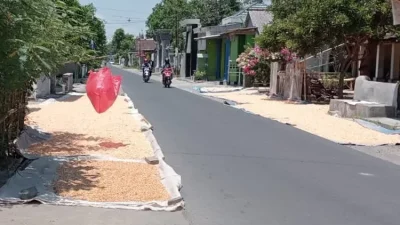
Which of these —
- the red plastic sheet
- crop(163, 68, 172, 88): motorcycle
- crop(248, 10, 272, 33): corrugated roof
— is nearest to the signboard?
the red plastic sheet

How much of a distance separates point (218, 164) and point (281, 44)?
17.2 m

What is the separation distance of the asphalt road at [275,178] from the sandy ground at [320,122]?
2.51 ft

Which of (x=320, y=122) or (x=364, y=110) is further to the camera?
(x=364, y=110)

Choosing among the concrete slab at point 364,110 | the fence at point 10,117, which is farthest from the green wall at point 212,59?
A: the fence at point 10,117

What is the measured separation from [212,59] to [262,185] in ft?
142

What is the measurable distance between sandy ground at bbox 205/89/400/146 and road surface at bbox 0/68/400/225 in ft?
2.55

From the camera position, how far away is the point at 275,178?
8.79 metres

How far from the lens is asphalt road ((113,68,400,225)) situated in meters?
6.73

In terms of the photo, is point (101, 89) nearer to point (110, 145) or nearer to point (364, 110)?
point (110, 145)

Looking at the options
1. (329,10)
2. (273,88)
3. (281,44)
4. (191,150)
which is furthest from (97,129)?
(273,88)

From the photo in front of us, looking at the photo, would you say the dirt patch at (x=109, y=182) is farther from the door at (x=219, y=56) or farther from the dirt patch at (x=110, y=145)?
the door at (x=219, y=56)

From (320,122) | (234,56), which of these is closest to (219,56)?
(234,56)

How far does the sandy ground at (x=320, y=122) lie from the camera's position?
45.4ft

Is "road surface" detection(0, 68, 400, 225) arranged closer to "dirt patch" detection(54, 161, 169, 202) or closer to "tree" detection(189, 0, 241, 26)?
"dirt patch" detection(54, 161, 169, 202)
